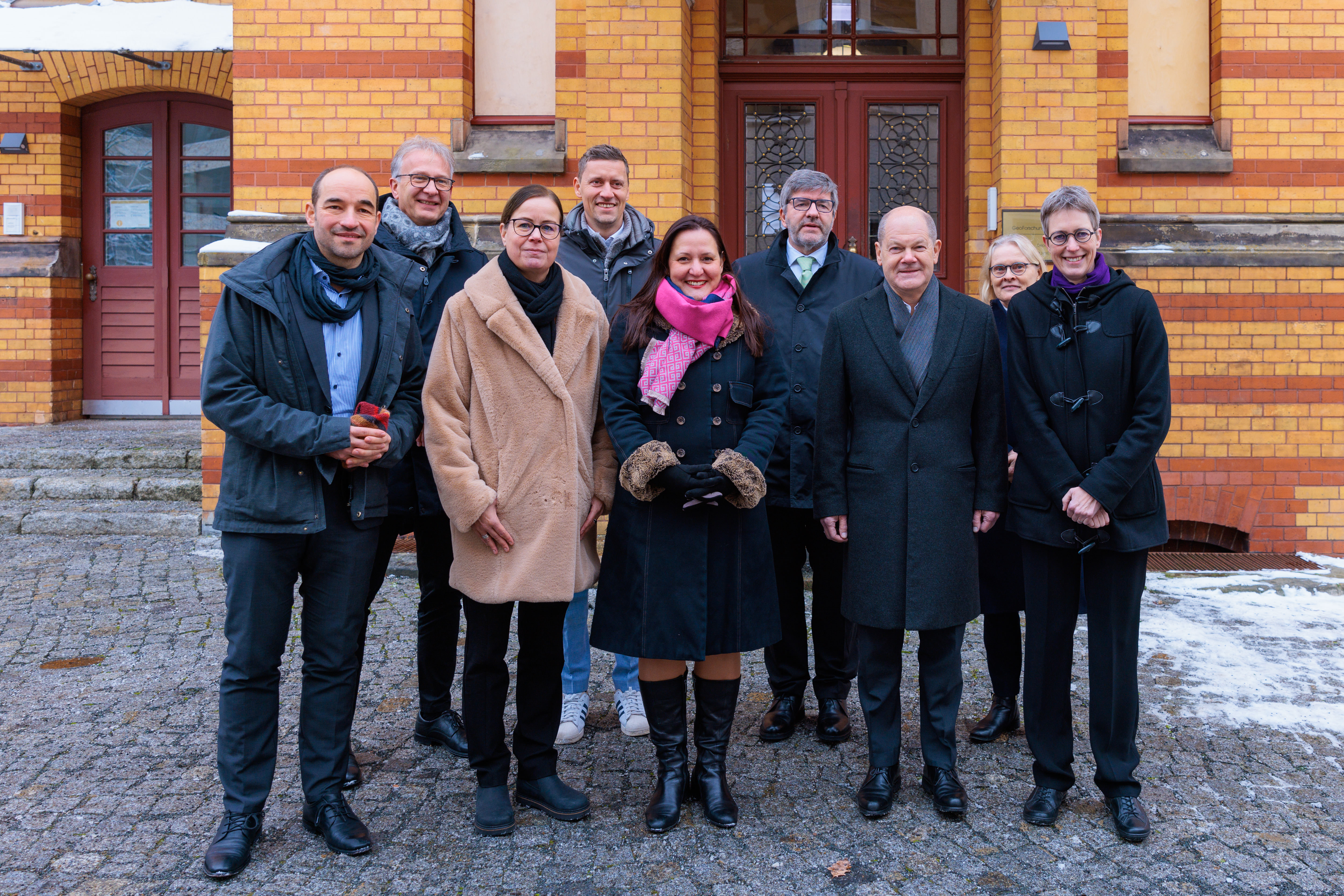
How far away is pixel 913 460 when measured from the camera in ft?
11.4

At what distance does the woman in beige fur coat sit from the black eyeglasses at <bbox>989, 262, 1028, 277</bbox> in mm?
1864

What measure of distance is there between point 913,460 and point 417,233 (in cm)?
195

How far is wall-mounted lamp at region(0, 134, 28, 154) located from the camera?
9742 mm

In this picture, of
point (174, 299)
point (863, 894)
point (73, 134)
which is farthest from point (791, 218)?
point (73, 134)

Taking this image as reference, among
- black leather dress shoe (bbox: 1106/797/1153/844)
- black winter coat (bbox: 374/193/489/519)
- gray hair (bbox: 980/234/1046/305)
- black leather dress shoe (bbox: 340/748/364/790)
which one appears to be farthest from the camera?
gray hair (bbox: 980/234/1046/305)

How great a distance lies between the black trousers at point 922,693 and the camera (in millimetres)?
3537

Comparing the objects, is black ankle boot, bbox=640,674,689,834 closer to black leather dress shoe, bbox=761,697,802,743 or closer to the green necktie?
black leather dress shoe, bbox=761,697,802,743

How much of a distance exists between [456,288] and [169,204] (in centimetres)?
776

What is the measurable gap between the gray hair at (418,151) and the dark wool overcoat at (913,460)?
5.16 feet

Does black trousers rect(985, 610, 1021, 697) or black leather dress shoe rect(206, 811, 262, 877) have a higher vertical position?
black trousers rect(985, 610, 1021, 697)

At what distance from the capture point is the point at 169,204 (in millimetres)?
10211

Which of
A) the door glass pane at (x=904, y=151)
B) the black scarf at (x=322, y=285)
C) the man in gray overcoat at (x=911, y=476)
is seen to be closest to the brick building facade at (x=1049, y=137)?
the door glass pane at (x=904, y=151)

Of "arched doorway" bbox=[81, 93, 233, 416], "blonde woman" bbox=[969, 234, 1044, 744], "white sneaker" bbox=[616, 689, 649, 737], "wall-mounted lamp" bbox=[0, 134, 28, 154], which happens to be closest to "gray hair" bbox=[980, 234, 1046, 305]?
"blonde woman" bbox=[969, 234, 1044, 744]

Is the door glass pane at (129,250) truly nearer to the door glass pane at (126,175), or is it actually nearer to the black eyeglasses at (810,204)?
the door glass pane at (126,175)
